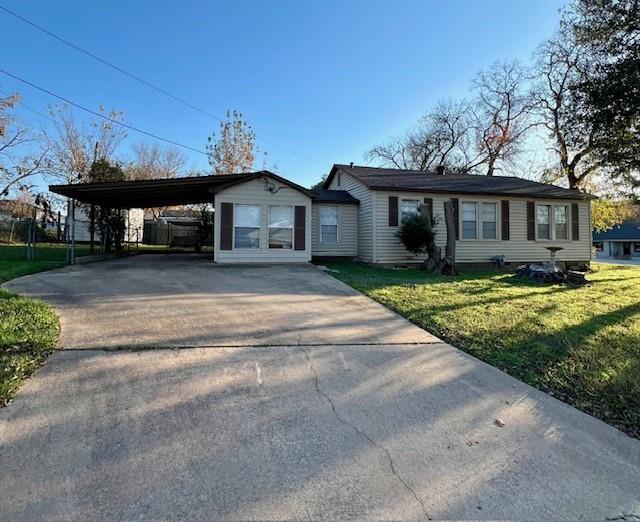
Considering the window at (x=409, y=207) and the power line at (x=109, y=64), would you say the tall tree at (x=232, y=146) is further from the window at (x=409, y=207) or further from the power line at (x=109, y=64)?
the window at (x=409, y=207)

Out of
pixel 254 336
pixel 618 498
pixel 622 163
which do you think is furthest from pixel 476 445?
pixel 622 163

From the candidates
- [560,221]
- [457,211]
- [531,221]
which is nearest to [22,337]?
[457,211]

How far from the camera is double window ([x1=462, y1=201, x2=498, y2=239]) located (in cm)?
1467

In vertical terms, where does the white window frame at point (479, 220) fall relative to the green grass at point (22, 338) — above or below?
above

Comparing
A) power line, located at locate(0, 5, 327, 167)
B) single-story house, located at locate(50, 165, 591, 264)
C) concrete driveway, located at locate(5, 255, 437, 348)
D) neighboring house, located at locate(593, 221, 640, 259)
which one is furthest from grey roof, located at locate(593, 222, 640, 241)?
concrete driveway, located at locate(5, 255, 437, 348)

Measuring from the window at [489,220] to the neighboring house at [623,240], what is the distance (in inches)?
1502

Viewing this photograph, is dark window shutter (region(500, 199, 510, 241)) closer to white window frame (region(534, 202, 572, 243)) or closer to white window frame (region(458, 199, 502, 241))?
white window frame (region(458, 199, 502, 241))

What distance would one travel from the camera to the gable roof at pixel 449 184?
13844 millimetres

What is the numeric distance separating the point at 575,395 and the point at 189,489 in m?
3.37

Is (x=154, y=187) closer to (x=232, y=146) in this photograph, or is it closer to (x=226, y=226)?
(x=226, y=226)

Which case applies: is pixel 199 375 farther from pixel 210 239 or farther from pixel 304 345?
pixel 210 239

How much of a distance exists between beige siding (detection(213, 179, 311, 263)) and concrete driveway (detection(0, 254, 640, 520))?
7.83 metres

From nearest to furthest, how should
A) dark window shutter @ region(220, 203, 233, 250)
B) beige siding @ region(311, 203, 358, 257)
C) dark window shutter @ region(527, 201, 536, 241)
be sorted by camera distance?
dark window shutter @ region(220, 203, 233, 250) → beige siding @ region(311, 203, 358, 257) → dark window shutter @ region(527, 201, 536, 241)

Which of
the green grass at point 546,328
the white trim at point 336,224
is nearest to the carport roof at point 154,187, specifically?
the white trim at point 336,224
